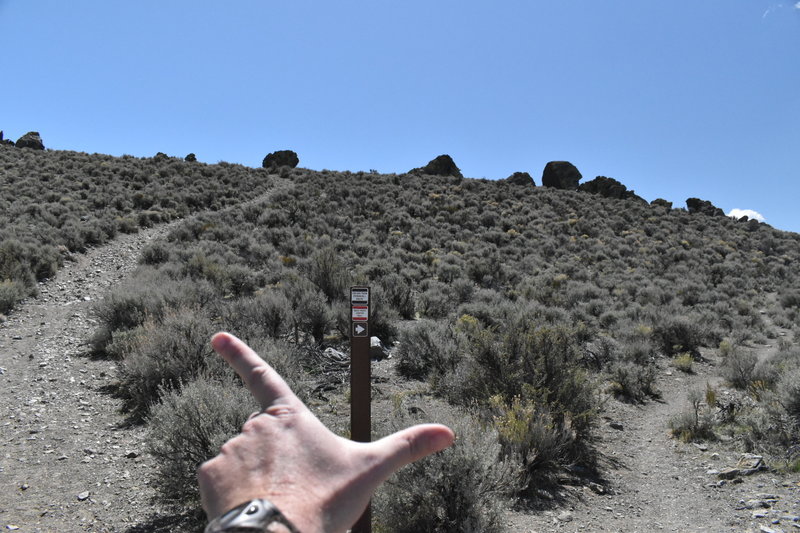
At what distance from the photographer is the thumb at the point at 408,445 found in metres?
1.12

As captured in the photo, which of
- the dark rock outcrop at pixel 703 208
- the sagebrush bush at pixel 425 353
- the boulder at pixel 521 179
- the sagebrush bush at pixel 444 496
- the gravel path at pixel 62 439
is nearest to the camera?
the sagebrush bush at pixel 444 496

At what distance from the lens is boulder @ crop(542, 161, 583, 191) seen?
132 feet

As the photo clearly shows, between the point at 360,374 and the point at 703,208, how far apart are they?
4132 centimetres

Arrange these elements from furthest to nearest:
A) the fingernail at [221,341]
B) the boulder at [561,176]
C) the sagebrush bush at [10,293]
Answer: the boulder at [561,176]
the sagebrush bush at [10,293]
the fingernail at [221,341]

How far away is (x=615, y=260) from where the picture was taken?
21766 millimetres

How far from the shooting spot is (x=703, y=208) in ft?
120

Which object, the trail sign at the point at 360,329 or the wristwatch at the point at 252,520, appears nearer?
the wristwatch at the point at 252,520

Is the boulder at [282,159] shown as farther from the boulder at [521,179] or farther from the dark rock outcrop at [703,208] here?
the dark rock outcrop at [703,208]

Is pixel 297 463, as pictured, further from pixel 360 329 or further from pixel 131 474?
pixel 131 474

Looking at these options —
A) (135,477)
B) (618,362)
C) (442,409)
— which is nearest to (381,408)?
(442,409)

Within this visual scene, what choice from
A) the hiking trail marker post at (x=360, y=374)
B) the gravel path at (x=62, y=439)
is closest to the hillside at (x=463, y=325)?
the gravel path at (x=62, y=439)

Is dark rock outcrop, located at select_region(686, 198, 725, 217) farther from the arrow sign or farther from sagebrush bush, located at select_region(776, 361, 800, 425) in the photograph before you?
the arrow sign

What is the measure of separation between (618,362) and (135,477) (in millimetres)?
8119

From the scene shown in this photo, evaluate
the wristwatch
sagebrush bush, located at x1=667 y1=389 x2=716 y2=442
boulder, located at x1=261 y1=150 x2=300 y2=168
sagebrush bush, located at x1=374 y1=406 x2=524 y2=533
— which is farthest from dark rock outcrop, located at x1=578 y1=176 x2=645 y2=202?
the wristwatch
